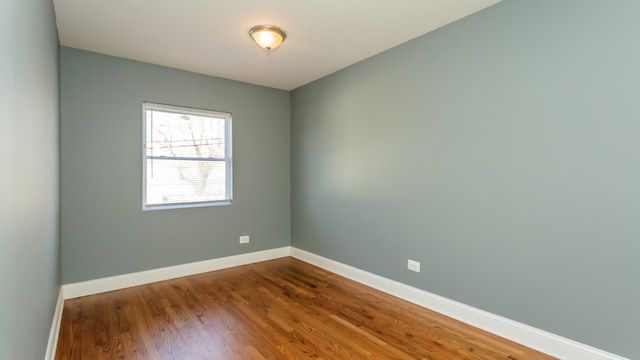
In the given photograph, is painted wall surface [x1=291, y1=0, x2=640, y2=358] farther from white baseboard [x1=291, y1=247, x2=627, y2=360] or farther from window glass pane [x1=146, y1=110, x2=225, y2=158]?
window glass pane [x1=146, y1=110, x2=225, y2=158]

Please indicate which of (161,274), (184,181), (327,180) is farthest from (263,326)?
(184,181)

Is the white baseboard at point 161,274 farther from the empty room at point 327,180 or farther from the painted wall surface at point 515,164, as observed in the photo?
the painted wall surface at point 515,164

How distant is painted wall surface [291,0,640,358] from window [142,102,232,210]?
1.86m

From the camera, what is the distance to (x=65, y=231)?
3.25 metres

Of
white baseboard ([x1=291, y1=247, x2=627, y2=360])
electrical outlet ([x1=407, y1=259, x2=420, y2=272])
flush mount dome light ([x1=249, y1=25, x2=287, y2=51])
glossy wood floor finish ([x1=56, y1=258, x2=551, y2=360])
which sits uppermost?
flush mount dome light ([x1=249, y1=25, x2=287, y2=51])

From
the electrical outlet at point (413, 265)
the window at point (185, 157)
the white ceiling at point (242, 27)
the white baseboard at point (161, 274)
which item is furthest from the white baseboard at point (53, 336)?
the electrical outlet at point (413, 265)

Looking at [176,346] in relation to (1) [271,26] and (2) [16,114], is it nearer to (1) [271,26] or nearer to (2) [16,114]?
(2) [16,114]

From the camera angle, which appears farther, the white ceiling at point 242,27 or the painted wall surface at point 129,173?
the painted wall surface at point 129,173

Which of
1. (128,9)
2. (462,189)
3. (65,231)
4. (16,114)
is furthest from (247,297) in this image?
(128,9)

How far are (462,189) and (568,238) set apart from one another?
0.81m

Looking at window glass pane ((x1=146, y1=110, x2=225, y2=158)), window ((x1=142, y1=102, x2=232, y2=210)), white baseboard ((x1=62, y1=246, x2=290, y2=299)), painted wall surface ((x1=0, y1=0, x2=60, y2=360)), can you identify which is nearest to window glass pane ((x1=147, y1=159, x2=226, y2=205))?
window ((x1=142, y1=102, x2=232, y2=210))

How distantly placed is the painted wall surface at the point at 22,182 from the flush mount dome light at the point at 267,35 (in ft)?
4.83

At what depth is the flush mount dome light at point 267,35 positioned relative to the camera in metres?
2.83

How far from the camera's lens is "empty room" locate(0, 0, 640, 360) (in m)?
1.96
